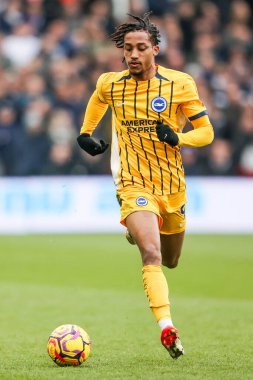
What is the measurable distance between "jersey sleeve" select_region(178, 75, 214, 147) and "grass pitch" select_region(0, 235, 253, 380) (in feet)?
5.23

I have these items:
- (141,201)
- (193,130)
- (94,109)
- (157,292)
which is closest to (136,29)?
(94,109)

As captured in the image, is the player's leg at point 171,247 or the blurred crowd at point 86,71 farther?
the blurred crowd at point 86,71

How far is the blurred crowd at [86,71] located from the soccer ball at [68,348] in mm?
10082

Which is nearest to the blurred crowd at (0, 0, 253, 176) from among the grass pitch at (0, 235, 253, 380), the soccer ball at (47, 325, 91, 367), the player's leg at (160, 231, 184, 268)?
the grass pitch at (0, 235, 253, 380)

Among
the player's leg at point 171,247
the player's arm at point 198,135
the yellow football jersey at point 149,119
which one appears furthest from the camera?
the player's leg at point 171,247

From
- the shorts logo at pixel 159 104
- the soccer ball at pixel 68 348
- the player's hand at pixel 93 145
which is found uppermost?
the shorts logo at pixel 159 104

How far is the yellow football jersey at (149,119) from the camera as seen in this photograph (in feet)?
24.0

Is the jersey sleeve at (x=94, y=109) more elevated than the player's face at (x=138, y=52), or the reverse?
the player's face at (x=138, y=52)

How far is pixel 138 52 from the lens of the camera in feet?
23.7

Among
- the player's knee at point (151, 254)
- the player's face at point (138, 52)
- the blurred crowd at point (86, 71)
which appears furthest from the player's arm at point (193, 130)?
the blurred crowd at point (86, 71)

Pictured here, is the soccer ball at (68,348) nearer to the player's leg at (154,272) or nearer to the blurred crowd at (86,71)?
the player's leg at (154,272)

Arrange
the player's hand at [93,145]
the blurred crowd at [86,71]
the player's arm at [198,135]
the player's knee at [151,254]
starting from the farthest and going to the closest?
the blurred crowd at [86,71] < the player's hand at [93,145] < the player's arm at [198,135] < the player's knee at [151,254]

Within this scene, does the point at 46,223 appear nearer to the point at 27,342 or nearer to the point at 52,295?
the point at 52,295

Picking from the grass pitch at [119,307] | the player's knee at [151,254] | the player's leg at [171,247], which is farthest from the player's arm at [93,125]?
the grass pitch at [119,307]
